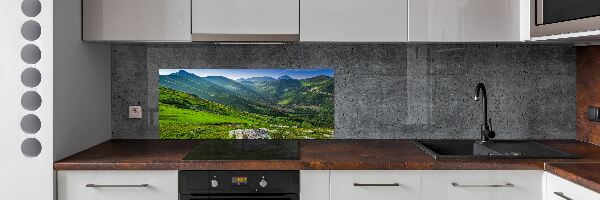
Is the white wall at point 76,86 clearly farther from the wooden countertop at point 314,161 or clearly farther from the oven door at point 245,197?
the oven door at point 245,197

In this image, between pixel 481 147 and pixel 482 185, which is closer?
pixel 482 185

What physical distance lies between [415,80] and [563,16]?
92cm

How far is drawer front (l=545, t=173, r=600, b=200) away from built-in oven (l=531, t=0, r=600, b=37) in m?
0.58

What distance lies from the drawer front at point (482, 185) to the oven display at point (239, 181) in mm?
723

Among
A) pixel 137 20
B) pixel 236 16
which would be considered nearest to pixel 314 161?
pixel 236 16

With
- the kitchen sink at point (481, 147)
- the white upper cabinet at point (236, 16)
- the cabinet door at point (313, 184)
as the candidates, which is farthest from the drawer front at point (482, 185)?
the white upper cabinet at point (236, 16)

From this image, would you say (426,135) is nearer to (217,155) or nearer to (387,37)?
(387,37)

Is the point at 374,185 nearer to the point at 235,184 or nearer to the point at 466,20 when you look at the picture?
the point at 235,184

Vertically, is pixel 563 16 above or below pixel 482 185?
above

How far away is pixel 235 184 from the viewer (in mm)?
2467

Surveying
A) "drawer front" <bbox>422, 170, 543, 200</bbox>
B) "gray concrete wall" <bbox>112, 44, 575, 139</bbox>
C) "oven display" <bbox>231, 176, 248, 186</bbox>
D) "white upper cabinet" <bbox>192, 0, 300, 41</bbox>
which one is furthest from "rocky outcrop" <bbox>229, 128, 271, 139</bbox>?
"drawer front" <bbox>422, 170, 543, 200</bbox>

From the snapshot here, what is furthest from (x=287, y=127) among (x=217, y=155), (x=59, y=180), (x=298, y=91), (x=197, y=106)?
(x=59, y=180)

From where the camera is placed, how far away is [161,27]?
9.16 ft

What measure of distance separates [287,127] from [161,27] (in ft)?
2.86
